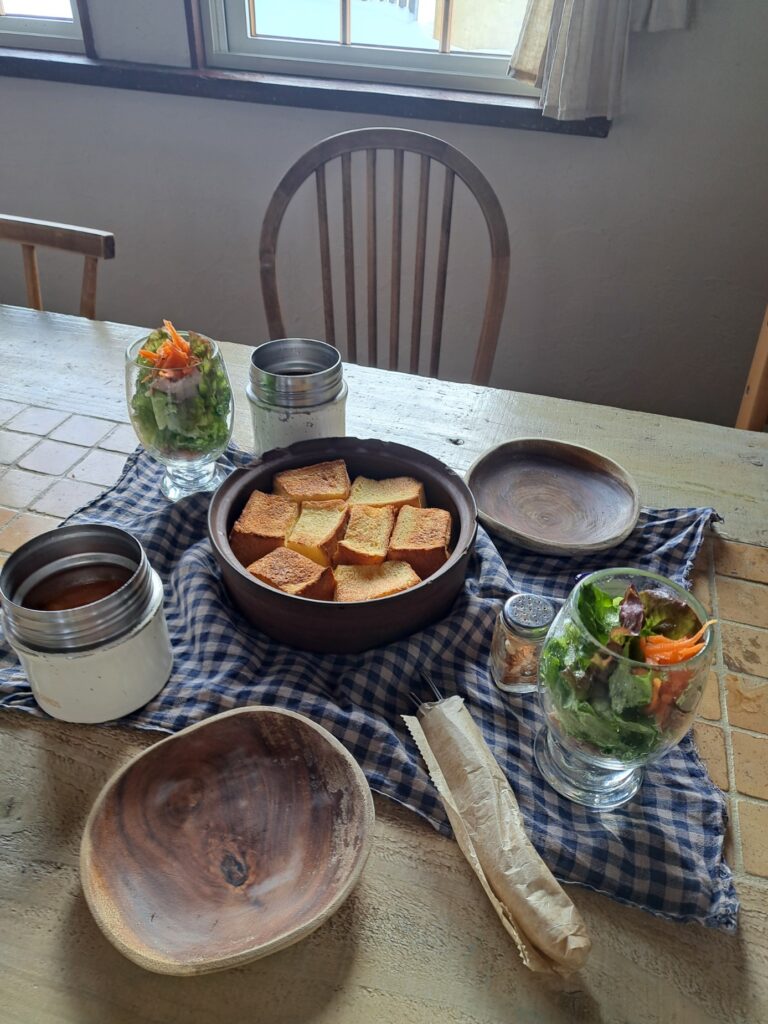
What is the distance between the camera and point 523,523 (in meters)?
0.86

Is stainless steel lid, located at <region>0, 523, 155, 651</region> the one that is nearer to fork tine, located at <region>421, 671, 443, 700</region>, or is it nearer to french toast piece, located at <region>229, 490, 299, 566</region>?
french toast piece, located at <region>229, 490, 299, 566</region>

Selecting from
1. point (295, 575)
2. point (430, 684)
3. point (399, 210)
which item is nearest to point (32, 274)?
point (399, 210)

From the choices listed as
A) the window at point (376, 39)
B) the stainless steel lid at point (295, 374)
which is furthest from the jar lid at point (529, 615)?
the window at point (376, 39)

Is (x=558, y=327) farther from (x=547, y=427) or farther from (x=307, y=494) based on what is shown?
(x=307, y=494)

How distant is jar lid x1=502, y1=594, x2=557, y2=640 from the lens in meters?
0.64

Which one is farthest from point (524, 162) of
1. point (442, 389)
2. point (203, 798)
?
point (203, 798)

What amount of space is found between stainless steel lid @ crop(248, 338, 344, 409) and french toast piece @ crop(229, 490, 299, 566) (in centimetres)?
14

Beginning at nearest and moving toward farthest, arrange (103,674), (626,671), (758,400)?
(626,671), (103,674), (758,400)

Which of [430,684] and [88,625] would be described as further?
[430,684]

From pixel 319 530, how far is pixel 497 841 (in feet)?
1.06

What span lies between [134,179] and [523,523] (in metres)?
1.61

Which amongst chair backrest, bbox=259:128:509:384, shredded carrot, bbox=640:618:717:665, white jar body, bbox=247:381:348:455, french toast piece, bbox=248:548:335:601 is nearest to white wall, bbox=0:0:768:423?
chair backrest, bbox=259:128:509:384

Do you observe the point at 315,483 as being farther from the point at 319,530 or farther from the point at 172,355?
the point at 172,355

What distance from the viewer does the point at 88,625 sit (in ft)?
1.82
